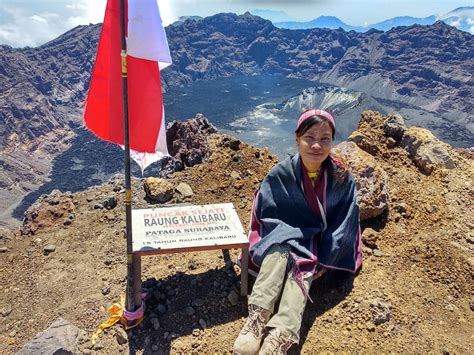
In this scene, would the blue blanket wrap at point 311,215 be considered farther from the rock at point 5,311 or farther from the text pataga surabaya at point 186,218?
the rock at point 5,311

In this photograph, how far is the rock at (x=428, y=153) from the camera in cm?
812

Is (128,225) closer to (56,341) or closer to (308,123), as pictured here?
(56,341)

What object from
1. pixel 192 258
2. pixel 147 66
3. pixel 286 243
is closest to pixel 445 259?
pixel 286 243

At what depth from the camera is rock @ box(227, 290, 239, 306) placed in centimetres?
543

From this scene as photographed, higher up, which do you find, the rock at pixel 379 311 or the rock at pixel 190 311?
the rock at pixel 379 311

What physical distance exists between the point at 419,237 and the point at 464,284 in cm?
97

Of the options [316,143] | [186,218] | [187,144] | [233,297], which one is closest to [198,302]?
[233,297]

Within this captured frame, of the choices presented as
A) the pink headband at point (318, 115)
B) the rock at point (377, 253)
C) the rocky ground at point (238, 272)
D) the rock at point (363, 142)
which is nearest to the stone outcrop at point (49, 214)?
the rocky ground at point (238, 272)

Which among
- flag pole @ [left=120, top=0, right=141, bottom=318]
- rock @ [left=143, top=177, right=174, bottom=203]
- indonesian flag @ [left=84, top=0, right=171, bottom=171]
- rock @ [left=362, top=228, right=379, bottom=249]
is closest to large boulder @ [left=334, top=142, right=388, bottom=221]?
rock @ [left=362, top=228, right=379, bottom=249]

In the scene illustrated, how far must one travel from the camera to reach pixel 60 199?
8.25m

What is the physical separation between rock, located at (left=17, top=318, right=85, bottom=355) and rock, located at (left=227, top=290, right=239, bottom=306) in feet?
6.15

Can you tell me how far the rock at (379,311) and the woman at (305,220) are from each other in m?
0.52

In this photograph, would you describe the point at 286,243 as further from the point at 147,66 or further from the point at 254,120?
the point at 254,120

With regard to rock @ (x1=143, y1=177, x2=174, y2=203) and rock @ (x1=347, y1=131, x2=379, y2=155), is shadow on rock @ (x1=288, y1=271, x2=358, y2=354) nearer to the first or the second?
rock @ (x1=347, y1=131, x2=379, y2=155)
